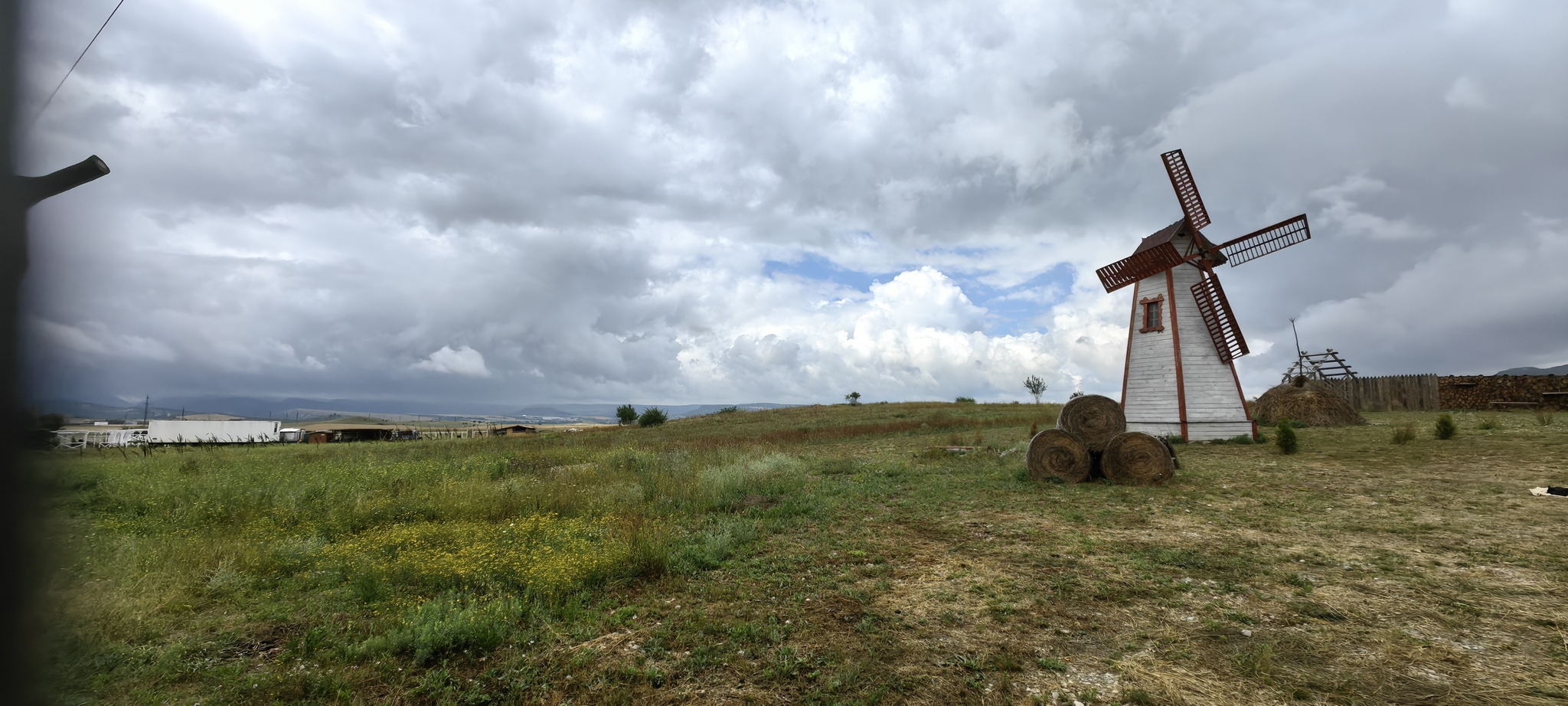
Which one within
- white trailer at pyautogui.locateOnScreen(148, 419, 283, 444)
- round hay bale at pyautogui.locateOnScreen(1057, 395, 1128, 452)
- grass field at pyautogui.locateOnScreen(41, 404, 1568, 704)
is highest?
round hay bale at pyautogui.locateOnScreen(1057, 395, 1128, 452)

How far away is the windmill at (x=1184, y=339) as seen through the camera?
19906 millimetres

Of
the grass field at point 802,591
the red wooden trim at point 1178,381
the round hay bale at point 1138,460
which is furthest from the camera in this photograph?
the red wooden trim at point 1178,381

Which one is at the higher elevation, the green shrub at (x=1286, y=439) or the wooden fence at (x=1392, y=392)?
the wooden fence at (x=1392, y=392)

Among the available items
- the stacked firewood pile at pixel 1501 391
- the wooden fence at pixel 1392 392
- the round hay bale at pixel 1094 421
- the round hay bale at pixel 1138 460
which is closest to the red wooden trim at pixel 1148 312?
the round hay bale at pixel 1094 421

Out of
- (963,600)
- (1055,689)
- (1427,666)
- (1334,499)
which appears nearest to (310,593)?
(963,600)

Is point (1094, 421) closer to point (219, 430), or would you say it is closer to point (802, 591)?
point (802, 591)

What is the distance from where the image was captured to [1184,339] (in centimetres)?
2008

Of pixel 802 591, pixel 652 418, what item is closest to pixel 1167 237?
pixel 802 591

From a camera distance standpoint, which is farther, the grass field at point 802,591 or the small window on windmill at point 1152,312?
the small window on windmill at point 1152,312

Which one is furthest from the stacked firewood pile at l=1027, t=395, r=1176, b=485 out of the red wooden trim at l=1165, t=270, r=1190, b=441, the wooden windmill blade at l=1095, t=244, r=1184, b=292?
the wooden windmill blade at l=1095, t=244, r=1184, b=292

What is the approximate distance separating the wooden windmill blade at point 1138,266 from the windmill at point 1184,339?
0.08ft

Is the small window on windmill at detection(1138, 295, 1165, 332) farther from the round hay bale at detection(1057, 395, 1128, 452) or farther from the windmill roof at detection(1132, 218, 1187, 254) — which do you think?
the round hay bale at detection(1057, 395, 1128, 452)

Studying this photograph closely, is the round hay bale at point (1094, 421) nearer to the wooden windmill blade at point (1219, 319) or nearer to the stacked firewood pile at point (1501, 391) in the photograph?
the wooden windmill blade at point (1219, 319)

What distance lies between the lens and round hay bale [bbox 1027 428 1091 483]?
45.4 feet
